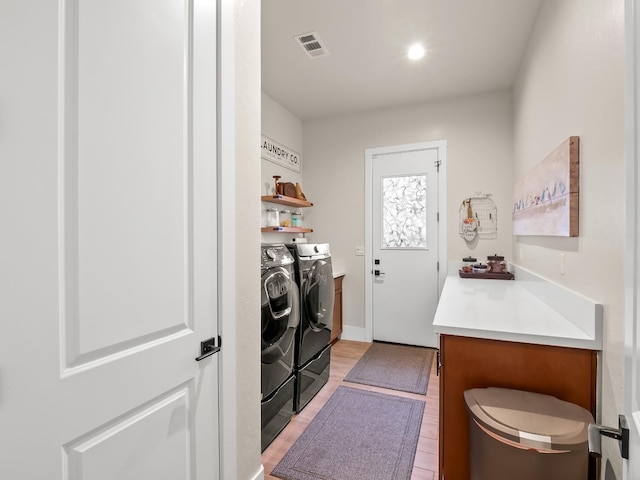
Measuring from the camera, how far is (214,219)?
119 cm

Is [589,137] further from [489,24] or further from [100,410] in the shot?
[100,410]

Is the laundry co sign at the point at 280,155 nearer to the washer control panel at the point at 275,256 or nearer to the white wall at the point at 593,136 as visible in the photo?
the washer control panel at the point at 275,256

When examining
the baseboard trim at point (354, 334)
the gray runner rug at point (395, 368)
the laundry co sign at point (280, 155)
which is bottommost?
the gray runner rug at point (395, 368)

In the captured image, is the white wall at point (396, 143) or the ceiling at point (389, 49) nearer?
the ceiling at point (389, 49)

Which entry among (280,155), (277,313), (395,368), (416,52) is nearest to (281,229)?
(280,155)

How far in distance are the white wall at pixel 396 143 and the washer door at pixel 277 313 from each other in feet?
5.79

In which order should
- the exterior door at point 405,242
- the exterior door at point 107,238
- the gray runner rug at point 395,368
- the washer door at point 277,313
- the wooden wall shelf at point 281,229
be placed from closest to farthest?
the exterior door at point 107,238 → the washer door at point 277,313 → the gray runner rug at point 395,368 → the wooden wall shelf at point 281,229 → the exterior door at point 405,242

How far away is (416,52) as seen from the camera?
8.66 ft

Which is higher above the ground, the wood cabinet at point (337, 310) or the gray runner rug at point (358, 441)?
the wood cabinet at point (337, 310)

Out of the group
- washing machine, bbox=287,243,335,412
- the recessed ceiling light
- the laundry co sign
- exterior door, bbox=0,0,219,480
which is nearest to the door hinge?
exterior door, bbox=0,0,219,480

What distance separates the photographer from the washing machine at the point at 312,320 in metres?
2.33

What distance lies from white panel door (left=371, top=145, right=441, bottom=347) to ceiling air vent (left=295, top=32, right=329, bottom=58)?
140cm


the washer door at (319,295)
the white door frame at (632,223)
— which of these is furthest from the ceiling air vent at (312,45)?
the white door frame at (632,223)

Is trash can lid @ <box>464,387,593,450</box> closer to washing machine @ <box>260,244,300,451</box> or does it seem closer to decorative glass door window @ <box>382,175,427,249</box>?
washing machine @ <box>260,244,300,451</box>
